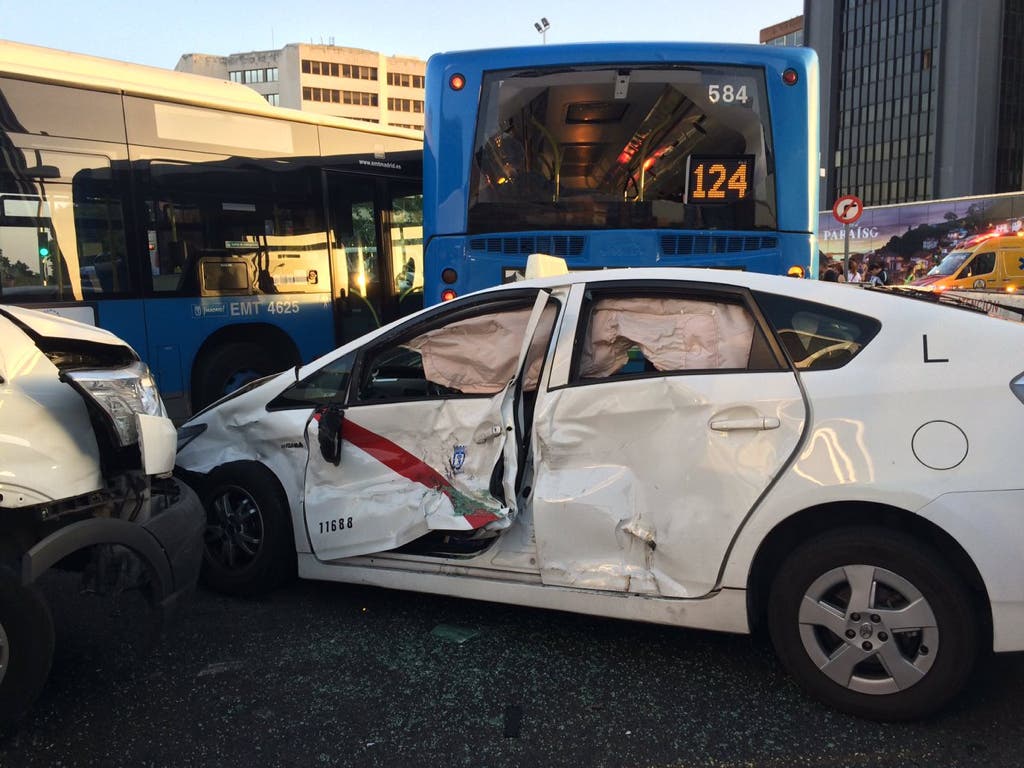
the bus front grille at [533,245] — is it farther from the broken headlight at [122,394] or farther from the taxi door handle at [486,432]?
the broken headlight at [122,394]

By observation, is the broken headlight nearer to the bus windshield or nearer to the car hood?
the car hood

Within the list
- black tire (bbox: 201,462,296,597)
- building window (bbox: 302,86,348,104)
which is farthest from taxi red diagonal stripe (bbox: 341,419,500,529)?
building window (bbox: 302,86,348,104)

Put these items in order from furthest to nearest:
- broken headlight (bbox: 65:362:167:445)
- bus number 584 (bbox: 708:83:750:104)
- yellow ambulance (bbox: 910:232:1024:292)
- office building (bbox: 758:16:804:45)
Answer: office building (bbox: 758:16:804:45) < yellow ambulance (bbox: 910:232:1024:292) < bus number 584 (bbox: 708:83:750:104) < broken headlight (bbox: 65:362:167:445)

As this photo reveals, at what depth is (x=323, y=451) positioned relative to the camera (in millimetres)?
3596

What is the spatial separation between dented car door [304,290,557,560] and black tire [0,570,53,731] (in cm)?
130

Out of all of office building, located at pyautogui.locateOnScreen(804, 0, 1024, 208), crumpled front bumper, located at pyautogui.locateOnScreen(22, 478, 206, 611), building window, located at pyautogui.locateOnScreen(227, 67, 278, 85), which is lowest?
crumpled front bumper, located at pyautogui.locateOnScreen(22, 478, 206, 611)

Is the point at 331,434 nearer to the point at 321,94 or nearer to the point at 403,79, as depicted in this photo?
the point at 321,94

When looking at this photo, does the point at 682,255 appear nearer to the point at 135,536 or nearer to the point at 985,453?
the point at 985,453

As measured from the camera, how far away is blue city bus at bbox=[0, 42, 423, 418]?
19.1ft

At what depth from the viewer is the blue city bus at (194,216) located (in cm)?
581

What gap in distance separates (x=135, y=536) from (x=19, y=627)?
0.42 meters

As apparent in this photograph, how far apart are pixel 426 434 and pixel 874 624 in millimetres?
1897

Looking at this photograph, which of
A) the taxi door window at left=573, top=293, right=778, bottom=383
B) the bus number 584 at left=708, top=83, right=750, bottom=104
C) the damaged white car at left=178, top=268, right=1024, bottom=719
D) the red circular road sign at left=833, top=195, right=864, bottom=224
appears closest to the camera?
the damaged white car at left=178, top=268, right=1024, bottom=719

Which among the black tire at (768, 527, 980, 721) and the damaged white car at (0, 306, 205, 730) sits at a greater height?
the damaged white car at (0, 306, 205, 730)
